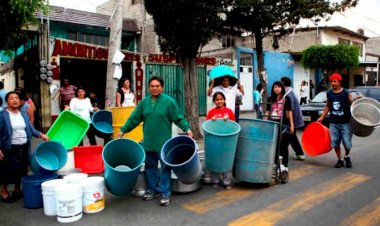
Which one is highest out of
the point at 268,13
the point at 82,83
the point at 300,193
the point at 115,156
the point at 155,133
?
the point at 268,13

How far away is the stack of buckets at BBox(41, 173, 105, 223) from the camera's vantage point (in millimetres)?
4117

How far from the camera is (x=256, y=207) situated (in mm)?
4539

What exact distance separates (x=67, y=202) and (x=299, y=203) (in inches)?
118

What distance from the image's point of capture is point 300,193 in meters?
5.08

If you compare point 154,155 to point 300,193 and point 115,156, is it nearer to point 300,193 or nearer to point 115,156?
point 115,156

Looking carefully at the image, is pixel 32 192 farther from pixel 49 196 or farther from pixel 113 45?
pixel 113 45

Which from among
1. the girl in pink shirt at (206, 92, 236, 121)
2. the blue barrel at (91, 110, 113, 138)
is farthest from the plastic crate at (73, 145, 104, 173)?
the girl in pink shirt at (206, 92, 236, 121)

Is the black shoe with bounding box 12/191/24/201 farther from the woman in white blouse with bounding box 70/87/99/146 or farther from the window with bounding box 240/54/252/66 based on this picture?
the window with bounding box 240/54/252/66

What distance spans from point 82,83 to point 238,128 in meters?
10.8

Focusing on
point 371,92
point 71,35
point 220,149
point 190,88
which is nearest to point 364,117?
point 220,149

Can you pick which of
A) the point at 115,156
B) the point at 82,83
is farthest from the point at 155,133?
the point at 82,83

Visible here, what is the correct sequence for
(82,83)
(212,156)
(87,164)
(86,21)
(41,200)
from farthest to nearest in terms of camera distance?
(86,21) → (82,83) → (87,164) → (212,156) → (41,200)

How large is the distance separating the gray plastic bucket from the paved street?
0.84 m

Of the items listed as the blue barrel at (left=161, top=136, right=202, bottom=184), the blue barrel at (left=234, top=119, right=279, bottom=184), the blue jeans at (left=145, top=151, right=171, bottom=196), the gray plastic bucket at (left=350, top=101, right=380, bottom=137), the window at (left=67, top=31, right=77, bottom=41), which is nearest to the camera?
the blue barrel at (left=161, top=136, right=202, bottom=184)
